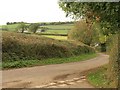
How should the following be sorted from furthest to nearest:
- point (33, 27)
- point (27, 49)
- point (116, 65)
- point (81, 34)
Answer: point (33, 27), point (81, 34), point (27, 49), point (116, 65)

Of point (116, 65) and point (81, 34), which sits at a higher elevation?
point (116, 65)

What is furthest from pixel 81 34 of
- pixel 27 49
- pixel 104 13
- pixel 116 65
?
pixel 104 13

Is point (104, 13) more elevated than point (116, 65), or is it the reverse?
point (104, 13)

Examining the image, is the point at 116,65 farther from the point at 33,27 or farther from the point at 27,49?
the point at 33,27

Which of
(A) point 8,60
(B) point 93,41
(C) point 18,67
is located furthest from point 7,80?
(B) point 93,41

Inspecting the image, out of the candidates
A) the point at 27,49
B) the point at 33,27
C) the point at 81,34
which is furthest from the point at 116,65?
the point at 33,27

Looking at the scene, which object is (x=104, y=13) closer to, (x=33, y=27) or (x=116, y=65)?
(x=116, y=65)

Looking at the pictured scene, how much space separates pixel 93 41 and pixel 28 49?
117ft

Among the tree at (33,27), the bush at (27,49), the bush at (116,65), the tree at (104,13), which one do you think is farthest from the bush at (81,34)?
the bush at (116,65)

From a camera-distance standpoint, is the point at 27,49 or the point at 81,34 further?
the point at 81,34

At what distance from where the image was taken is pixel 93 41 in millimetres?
60969

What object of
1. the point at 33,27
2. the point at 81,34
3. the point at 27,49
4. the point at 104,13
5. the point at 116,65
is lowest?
the point at 81,34

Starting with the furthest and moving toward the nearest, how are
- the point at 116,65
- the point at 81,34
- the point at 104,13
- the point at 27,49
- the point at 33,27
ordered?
the point at 33,27 < the point at 81,34 < the point at 27,49 < the point at 116,65 < the point at 104,13

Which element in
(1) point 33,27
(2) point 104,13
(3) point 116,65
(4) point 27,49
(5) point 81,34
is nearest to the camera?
(2) point 104,13
